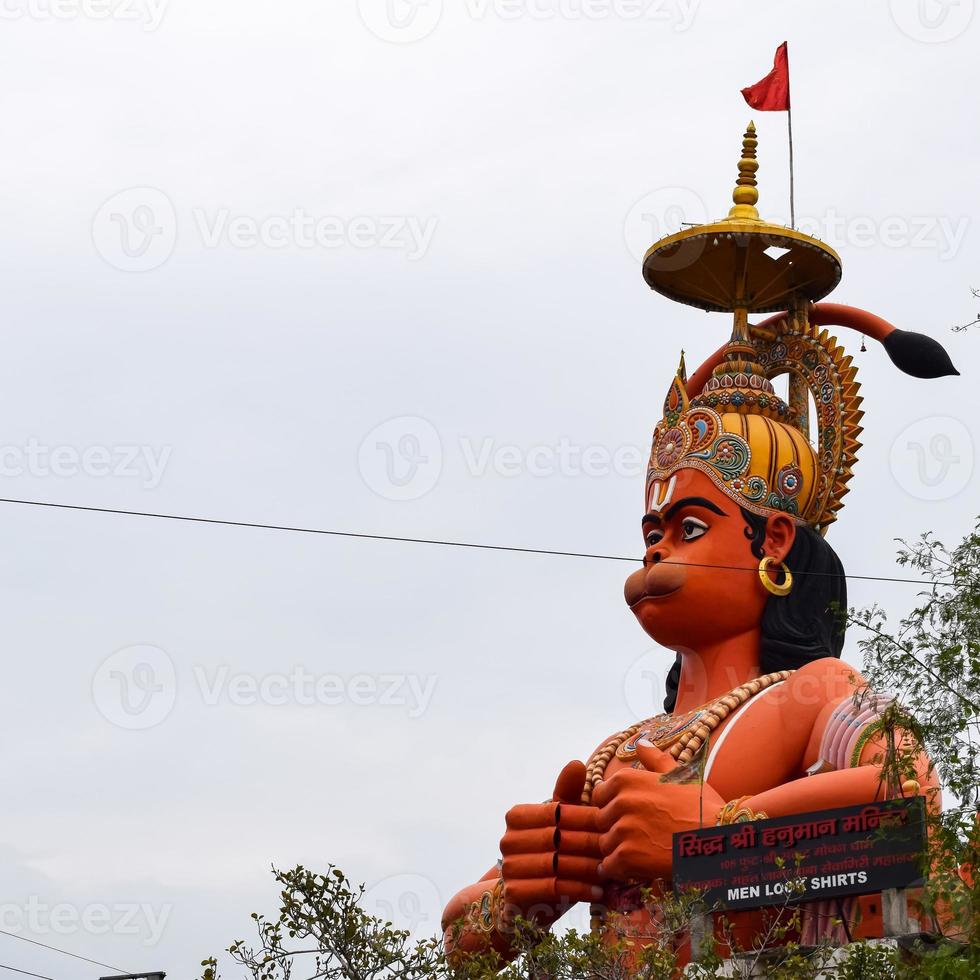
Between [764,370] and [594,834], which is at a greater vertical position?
[764,370]

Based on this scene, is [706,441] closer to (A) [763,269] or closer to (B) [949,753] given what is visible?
(A) [763,269]

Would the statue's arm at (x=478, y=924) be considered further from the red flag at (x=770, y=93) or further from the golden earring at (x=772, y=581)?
the red flag at (x=770, y=93)

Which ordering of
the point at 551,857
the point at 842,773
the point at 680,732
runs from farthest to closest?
the point at 680,732 → the point at 551,857 → the point at 842,773

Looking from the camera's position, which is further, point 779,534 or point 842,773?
point 779,534

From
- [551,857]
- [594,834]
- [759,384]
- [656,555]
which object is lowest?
[551,857]

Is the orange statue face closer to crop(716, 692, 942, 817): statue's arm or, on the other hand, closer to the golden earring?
the golden earring

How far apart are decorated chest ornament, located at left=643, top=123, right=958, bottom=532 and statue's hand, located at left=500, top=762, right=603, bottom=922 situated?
10.5ft

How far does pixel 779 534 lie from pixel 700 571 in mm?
838

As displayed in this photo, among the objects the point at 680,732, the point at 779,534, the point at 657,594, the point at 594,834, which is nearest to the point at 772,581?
the point at 779,534

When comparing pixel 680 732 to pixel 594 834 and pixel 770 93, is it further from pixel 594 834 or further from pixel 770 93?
pixel 770 93

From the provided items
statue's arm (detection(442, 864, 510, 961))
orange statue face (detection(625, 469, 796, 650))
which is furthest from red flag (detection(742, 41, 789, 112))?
statue's arm (detection(442, 864, 510, 961))

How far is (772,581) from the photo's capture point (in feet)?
57.0

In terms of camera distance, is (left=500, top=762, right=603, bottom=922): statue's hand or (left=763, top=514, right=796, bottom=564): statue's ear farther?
(left=763, top=514, right=796, bottom=564): statue's ear

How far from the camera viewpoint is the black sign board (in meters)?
14.2
